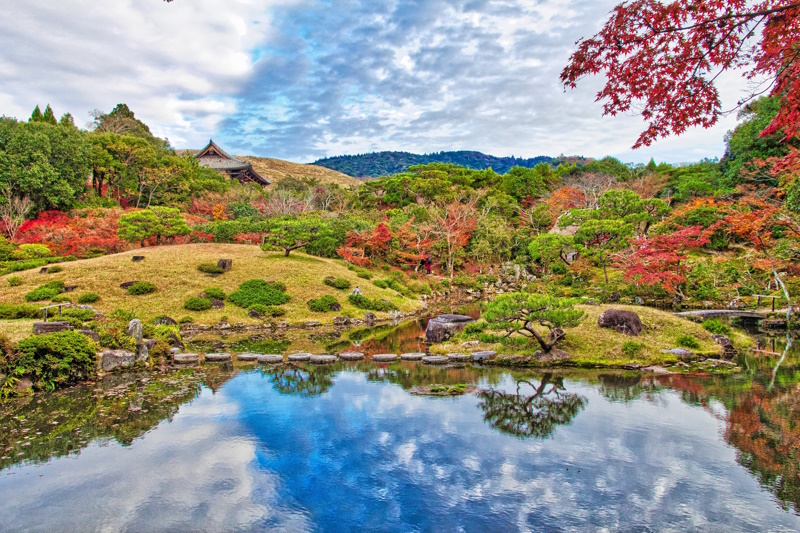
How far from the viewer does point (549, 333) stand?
519 inches

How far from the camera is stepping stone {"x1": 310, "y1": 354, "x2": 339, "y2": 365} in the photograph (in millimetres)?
13625

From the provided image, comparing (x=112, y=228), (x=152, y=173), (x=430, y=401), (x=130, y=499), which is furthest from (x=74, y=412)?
(x=152, y=173)

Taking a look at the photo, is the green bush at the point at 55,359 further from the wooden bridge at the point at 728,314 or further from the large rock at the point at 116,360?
the wooden bridge at the point at 728,314

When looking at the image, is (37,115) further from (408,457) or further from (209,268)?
(408,457)

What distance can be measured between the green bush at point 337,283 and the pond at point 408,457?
13580 mm

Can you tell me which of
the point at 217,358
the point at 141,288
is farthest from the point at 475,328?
the point at 141,288

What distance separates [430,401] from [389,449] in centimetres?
262

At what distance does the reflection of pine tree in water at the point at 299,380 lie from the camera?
1063 centimetres

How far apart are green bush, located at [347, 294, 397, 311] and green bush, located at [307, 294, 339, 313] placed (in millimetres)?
1222

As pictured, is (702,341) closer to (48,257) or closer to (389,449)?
(389,449)

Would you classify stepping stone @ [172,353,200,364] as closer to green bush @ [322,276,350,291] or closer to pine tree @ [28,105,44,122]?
green bush @ [322,276,350,291]

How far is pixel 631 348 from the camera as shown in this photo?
1231 centimetres

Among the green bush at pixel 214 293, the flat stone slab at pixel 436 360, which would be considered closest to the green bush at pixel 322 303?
the green bush at pixel 214 293

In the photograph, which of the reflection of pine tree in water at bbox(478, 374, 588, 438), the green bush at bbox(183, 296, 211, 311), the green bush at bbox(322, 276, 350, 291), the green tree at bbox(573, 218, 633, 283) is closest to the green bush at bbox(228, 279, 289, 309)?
the green bush at bbox(183, 296, 211, 311)
